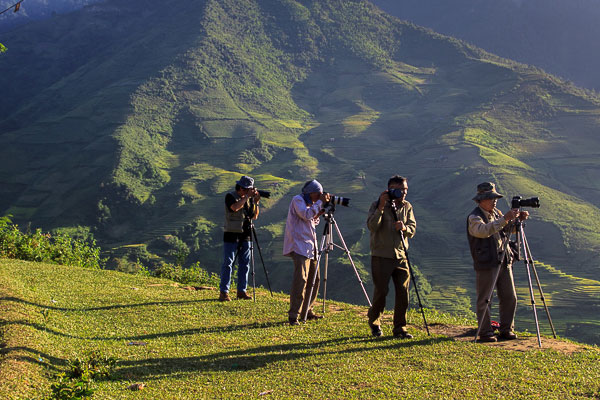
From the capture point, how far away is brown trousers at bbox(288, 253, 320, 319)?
28.9 feet

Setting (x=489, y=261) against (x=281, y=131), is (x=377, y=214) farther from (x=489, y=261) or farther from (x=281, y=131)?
(x=281, y=131)

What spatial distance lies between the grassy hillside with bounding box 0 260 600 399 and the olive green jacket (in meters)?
1.25

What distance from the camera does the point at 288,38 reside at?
136 m

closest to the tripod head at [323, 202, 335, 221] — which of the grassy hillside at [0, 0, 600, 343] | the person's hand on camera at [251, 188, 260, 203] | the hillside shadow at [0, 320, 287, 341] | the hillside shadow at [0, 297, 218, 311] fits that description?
the person's hand on camera at [251, 188, 260, 203]

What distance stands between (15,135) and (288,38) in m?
66.6

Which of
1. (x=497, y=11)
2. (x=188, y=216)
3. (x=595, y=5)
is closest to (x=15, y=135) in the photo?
(x=188, y=216)

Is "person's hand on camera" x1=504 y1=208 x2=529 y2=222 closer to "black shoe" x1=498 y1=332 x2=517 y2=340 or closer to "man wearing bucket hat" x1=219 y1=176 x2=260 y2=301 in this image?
"black shoe" x1=498 y1=332 x2=517 y2=340

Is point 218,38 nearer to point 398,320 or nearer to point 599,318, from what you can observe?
point 599,318

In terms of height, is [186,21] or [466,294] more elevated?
[186,21]

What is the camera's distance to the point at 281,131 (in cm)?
9531

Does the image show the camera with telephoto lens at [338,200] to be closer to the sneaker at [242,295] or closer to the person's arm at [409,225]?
the person's arm at [409,225]

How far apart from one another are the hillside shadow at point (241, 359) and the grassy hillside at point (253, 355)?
0.01 metres

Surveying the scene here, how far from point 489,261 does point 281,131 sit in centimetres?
8813

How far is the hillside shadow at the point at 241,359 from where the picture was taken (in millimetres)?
6973
